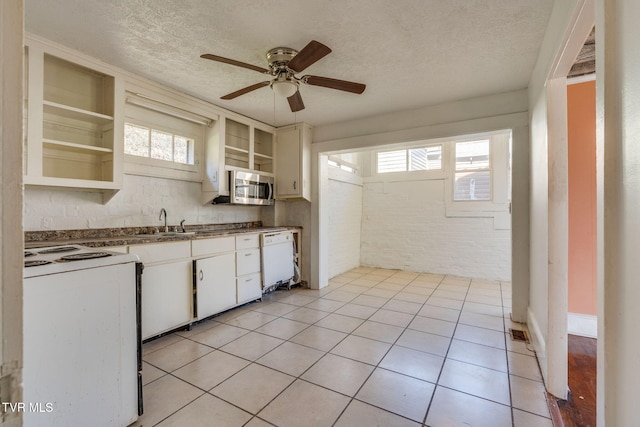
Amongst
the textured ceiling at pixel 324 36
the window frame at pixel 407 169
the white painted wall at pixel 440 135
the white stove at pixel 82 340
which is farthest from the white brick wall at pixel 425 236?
the white stove at pixel 82 340

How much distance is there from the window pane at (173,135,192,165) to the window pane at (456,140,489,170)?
4220 millimetres

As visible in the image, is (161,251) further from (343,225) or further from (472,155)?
(472,155)

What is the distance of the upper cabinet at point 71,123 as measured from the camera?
2041mm

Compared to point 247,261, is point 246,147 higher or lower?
higher

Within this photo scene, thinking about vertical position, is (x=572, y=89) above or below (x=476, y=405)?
above

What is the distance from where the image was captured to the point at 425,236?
505 centimetres

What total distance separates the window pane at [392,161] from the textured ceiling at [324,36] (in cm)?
242

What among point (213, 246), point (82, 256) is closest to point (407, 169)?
point (213, 246)

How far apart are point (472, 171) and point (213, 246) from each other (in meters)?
4.21

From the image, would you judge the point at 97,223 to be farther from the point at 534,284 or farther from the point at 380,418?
the point at 534,284

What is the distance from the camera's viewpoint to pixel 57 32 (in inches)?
79.1

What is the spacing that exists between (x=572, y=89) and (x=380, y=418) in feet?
10.7

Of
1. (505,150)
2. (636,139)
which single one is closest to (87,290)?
(636,139)

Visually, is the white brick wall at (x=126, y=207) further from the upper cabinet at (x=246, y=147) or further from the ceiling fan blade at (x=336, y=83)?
the ceiling fan blade at (x=336, y=83)
